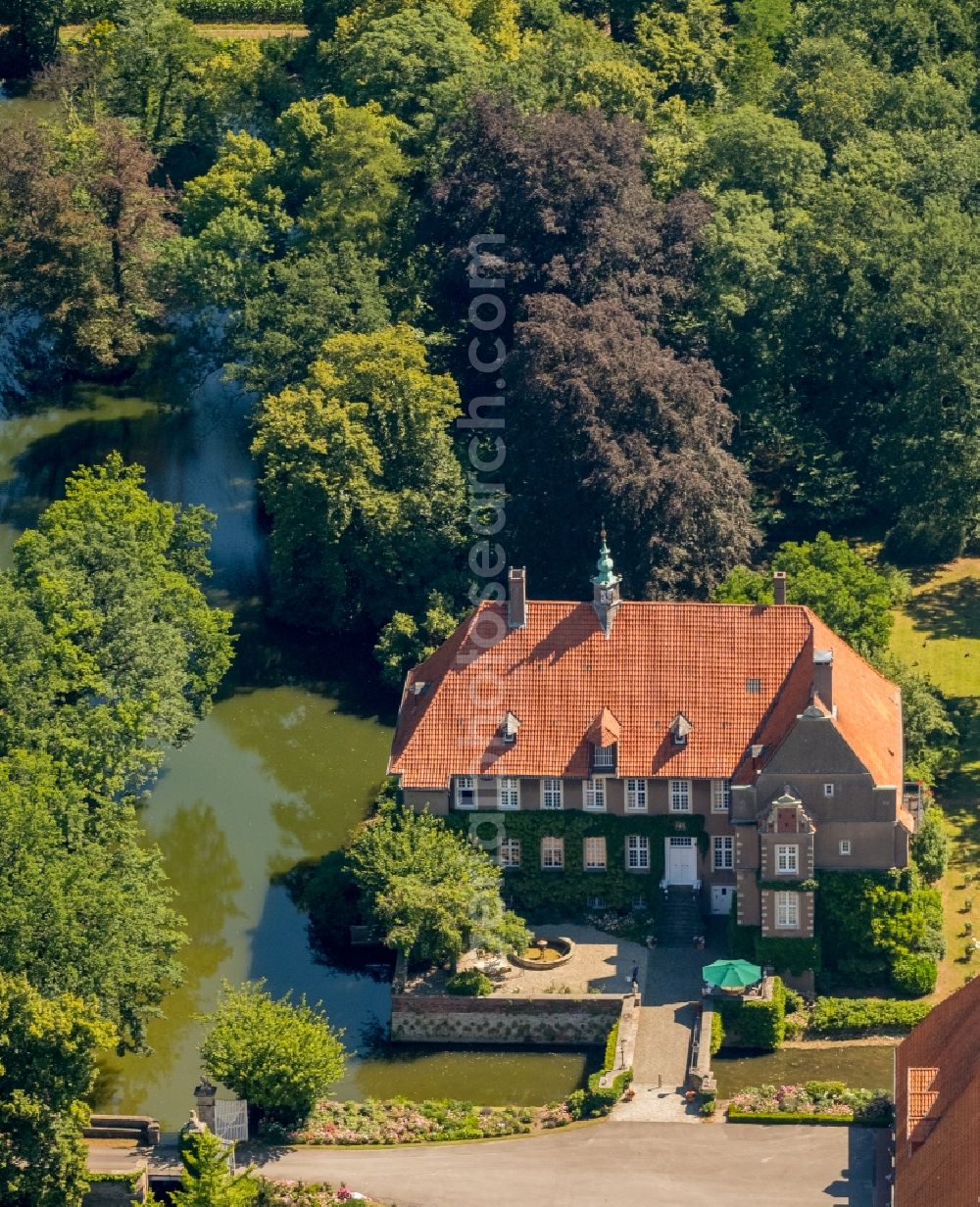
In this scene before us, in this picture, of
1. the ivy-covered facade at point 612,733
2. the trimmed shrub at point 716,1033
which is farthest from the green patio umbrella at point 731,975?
the ivy-covered facade at point 612,733

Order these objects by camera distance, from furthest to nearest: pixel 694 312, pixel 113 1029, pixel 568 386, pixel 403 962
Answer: pixel 694 312 < pixel 568 386 < pixel 403 962 < pixel 113 1029

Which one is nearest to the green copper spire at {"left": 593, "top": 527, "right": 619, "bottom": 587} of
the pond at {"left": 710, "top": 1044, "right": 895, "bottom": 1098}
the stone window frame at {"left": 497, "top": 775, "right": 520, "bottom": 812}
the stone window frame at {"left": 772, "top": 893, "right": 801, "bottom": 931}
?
the stone window frame at {"left": 497, "top": 775, "right": 520, "bottom": 812}

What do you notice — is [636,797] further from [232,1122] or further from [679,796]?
[232,1122]

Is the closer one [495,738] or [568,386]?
[495,738]

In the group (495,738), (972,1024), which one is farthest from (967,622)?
(972,1024)

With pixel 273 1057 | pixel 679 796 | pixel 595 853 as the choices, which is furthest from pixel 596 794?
pixel 273 1057

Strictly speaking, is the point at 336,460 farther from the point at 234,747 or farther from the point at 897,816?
the point at 897,816
